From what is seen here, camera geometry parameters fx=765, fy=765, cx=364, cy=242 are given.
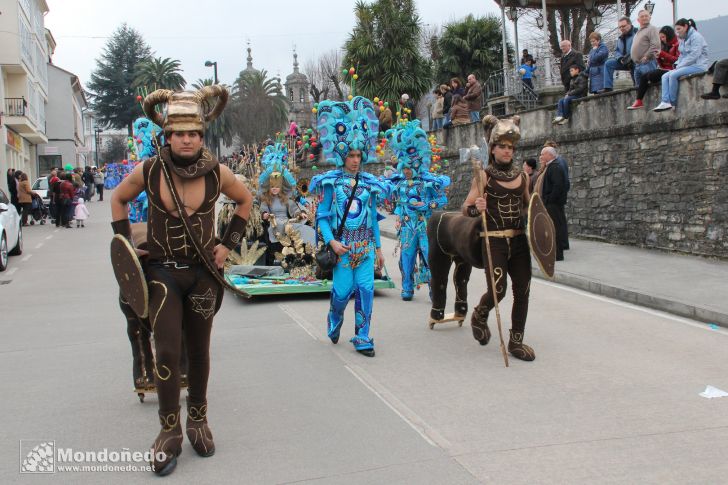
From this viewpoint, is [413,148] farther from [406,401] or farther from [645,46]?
[645,46]

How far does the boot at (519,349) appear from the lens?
6934mm

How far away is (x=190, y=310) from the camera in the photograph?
4789mm

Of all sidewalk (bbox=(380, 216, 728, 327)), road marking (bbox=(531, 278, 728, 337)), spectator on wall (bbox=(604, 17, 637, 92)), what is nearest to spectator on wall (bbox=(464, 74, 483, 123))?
spectator on wall (bbox=(604, 17, 637, 92))

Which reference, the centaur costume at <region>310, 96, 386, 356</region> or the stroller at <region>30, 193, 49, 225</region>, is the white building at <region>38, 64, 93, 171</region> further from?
the centaur costume at <region>310, 96, 386, 356</region>

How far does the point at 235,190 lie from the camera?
16.3 ft

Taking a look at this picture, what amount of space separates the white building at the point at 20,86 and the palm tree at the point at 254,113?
14.3 metres

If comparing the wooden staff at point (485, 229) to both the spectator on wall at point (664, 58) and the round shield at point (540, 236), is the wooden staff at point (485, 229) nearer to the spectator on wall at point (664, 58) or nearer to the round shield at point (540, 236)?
the round shield at point (540, 236)

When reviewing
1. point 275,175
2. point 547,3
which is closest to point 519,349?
point 275,175

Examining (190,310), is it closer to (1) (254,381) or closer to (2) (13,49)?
(1) (254,381)

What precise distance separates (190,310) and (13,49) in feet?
127

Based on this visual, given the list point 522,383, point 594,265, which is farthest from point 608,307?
point 522,383

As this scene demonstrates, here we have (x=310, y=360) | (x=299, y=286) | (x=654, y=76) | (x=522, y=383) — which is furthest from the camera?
(x=654, y=76)

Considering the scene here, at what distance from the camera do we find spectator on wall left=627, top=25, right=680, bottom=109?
44.6ft

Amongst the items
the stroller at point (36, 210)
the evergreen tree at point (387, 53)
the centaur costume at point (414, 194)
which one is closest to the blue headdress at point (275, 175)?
the centaur costume at point (414, 194)
